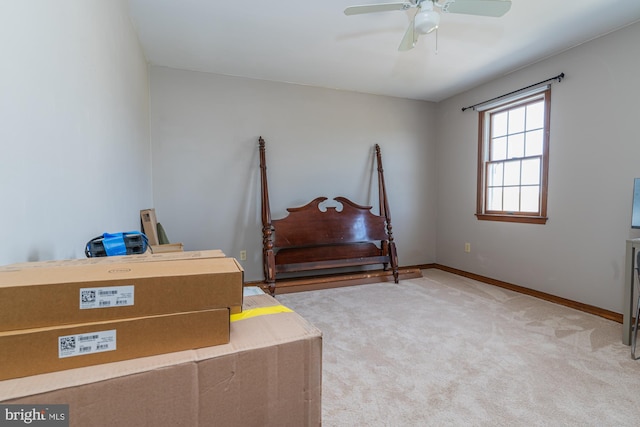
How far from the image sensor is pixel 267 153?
11.9ft

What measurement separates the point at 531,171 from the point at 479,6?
2.06 m

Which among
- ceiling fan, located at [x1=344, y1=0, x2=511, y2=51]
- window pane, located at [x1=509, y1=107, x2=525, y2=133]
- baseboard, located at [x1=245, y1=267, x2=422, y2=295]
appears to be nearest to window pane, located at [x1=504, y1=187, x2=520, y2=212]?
window pane, located at [x1=509, y1=107, x2=525, y2=133]

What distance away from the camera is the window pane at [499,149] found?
3535 millimetres

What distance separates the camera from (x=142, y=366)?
568 millimetres

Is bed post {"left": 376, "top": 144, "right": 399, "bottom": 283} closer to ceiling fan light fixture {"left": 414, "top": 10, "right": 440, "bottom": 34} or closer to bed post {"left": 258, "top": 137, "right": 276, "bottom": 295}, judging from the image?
bed post {"left": 258, "top": 137, "right": 276, "bottom": 295}

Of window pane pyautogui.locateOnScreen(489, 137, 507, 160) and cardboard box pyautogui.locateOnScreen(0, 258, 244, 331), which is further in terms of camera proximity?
window pane pyautogui.locateOnScreen(489, 137, 507, 160)

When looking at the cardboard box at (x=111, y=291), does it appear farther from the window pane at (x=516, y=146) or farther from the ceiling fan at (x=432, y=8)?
the window pane at (x=516, y=146)

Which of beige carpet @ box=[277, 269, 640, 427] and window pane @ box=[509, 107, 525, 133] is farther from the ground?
window pane @ box=[509, 107, 525, 133]

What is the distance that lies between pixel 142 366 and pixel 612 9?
138 inches

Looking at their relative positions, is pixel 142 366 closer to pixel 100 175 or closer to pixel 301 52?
pixel 100 175

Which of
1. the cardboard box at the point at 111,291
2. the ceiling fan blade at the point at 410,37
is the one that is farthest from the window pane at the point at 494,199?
the cardboard box at the point at 111,291

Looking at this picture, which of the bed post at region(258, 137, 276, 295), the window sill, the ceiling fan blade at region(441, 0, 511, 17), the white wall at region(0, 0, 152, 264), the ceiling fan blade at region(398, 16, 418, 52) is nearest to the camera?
the white wall at region(0, 0, 152, 264)

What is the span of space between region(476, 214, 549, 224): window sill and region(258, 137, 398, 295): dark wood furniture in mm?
1166

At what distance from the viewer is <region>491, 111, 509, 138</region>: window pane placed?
3.54 metres
